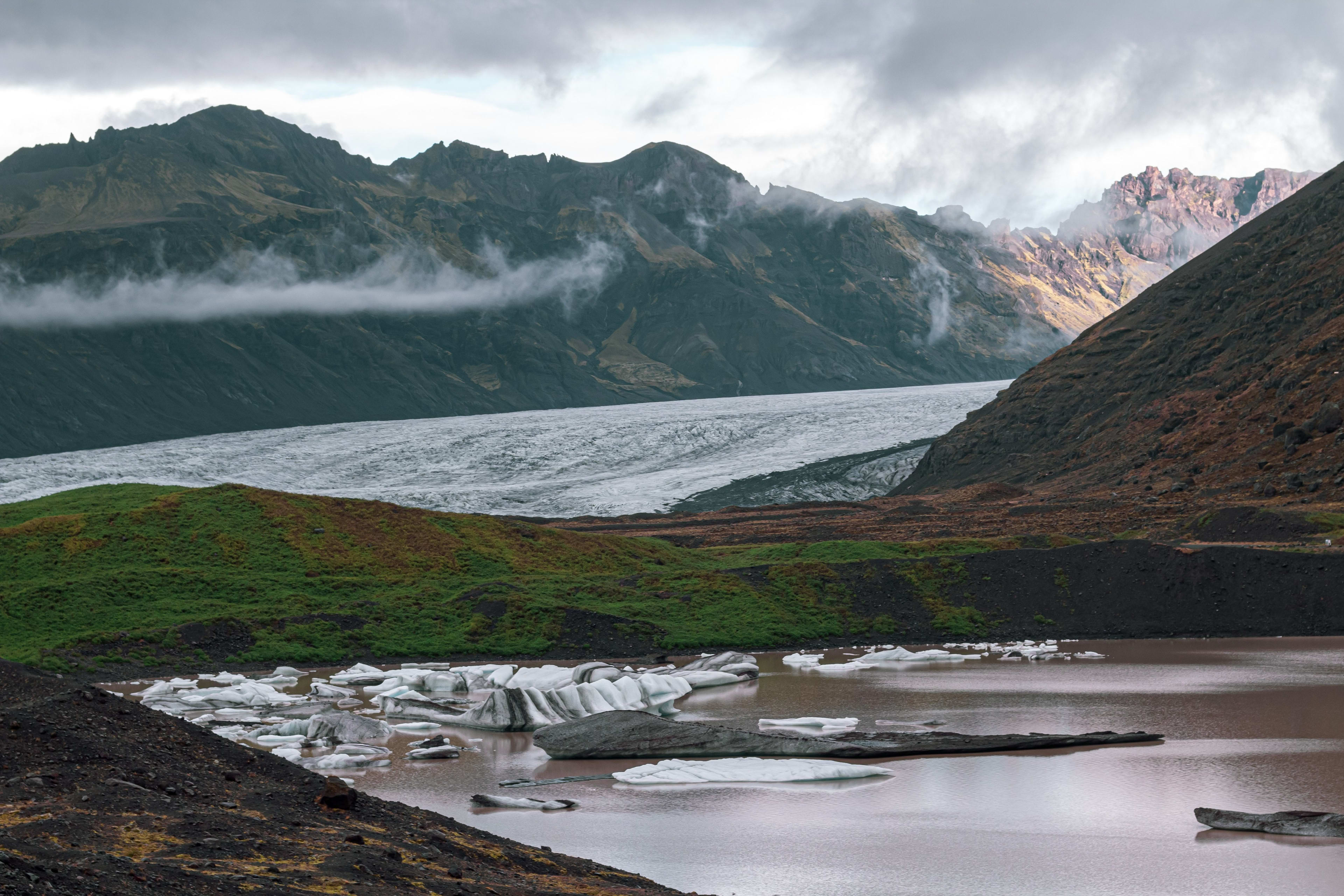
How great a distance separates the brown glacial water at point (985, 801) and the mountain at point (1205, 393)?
45.6m

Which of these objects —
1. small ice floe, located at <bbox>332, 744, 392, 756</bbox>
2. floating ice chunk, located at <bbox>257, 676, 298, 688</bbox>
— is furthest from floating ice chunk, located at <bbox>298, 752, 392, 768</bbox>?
floating ice chunk, located at <bbox>257, 676, 298, 688</bbox>

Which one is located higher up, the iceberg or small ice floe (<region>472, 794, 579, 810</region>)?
the iceberg

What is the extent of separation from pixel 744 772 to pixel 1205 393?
268ft

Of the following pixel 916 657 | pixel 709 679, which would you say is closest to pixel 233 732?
pixel 709 679

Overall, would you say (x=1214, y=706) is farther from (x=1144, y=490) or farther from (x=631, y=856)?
(x=1144, y=490)

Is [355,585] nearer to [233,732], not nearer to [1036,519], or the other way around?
[233,732]

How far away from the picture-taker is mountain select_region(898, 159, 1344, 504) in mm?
78000

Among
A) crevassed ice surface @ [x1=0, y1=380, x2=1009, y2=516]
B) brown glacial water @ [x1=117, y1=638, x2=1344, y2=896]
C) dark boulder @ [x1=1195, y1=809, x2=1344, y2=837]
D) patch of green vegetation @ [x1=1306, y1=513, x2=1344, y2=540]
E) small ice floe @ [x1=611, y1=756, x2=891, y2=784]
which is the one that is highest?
crevassed ice surface @ [x1=0, y1=380, x2=1009, y2=516]

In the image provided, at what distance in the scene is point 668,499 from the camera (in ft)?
377

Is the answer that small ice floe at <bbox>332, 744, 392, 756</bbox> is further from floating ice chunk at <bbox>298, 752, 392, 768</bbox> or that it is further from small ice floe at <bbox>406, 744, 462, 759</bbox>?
small ice floe at <bbox>406, 744, 462, 759</bbox>

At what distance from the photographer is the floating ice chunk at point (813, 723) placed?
28.2 m

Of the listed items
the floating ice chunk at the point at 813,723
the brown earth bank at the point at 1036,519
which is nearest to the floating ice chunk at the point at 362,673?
the floating ice chunk at the point at 813,723

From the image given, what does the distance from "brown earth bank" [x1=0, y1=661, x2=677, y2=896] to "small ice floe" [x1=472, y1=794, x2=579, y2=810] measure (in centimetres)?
334

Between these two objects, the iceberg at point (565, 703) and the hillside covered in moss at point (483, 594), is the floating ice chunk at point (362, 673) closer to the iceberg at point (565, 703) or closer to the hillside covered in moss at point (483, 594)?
the hillside covered in moss at point (483, 594)
